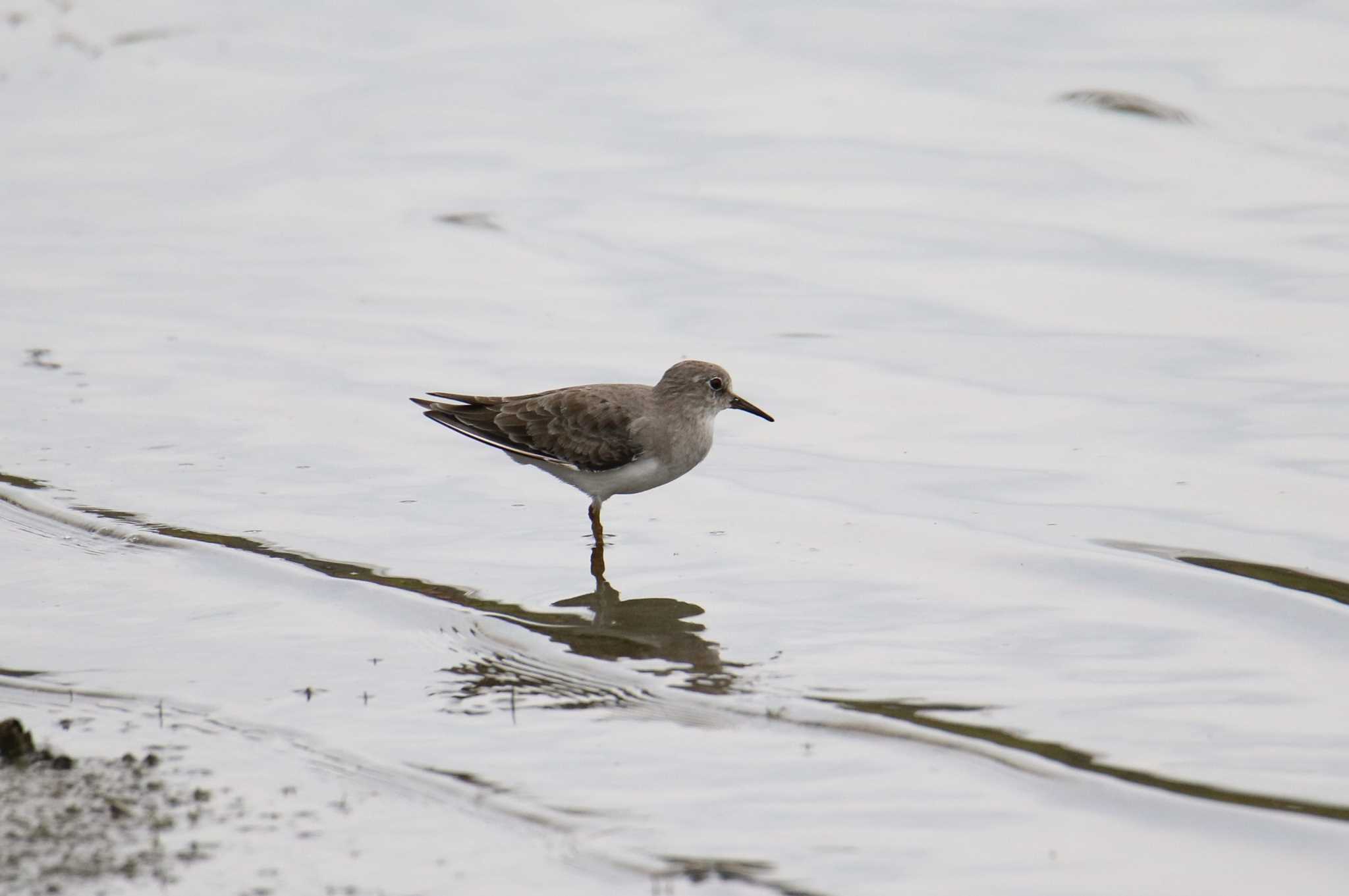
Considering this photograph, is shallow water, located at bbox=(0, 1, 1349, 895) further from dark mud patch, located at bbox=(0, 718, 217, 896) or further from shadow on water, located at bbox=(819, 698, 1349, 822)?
dark mud patch, located at bbox=(0, 718, 217, 896)

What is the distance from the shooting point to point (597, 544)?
9.41 metres

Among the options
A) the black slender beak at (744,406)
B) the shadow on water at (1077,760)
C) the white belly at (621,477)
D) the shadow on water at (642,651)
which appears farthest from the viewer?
the black slender beak at (744,406)

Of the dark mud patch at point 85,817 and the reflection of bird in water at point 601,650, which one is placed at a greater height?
the reflection of bird in water at point 601,650

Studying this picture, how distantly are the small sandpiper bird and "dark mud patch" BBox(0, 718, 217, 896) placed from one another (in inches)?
150

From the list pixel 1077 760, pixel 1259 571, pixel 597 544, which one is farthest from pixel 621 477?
pixel 1077 760

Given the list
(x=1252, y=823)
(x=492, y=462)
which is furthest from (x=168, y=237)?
(x=1252, y=823)

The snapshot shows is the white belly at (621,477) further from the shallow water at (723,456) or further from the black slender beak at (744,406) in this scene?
the black slender beak at (744,406)

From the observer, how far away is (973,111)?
1833 cm

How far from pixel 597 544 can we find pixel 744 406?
1488 millimetres

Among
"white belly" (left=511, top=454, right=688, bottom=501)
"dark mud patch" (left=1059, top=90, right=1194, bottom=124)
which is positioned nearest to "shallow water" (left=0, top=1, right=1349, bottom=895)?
"dark mud patch" (left=1059, top=90, right=1194, bottom=124)

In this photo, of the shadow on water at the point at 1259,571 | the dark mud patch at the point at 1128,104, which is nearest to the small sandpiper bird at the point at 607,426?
the shadow on water at the point at 1259,571

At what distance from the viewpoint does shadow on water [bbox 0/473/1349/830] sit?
652cm

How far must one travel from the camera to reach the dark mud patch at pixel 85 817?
208 inches

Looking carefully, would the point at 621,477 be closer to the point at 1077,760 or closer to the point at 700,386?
the point at 700,386
